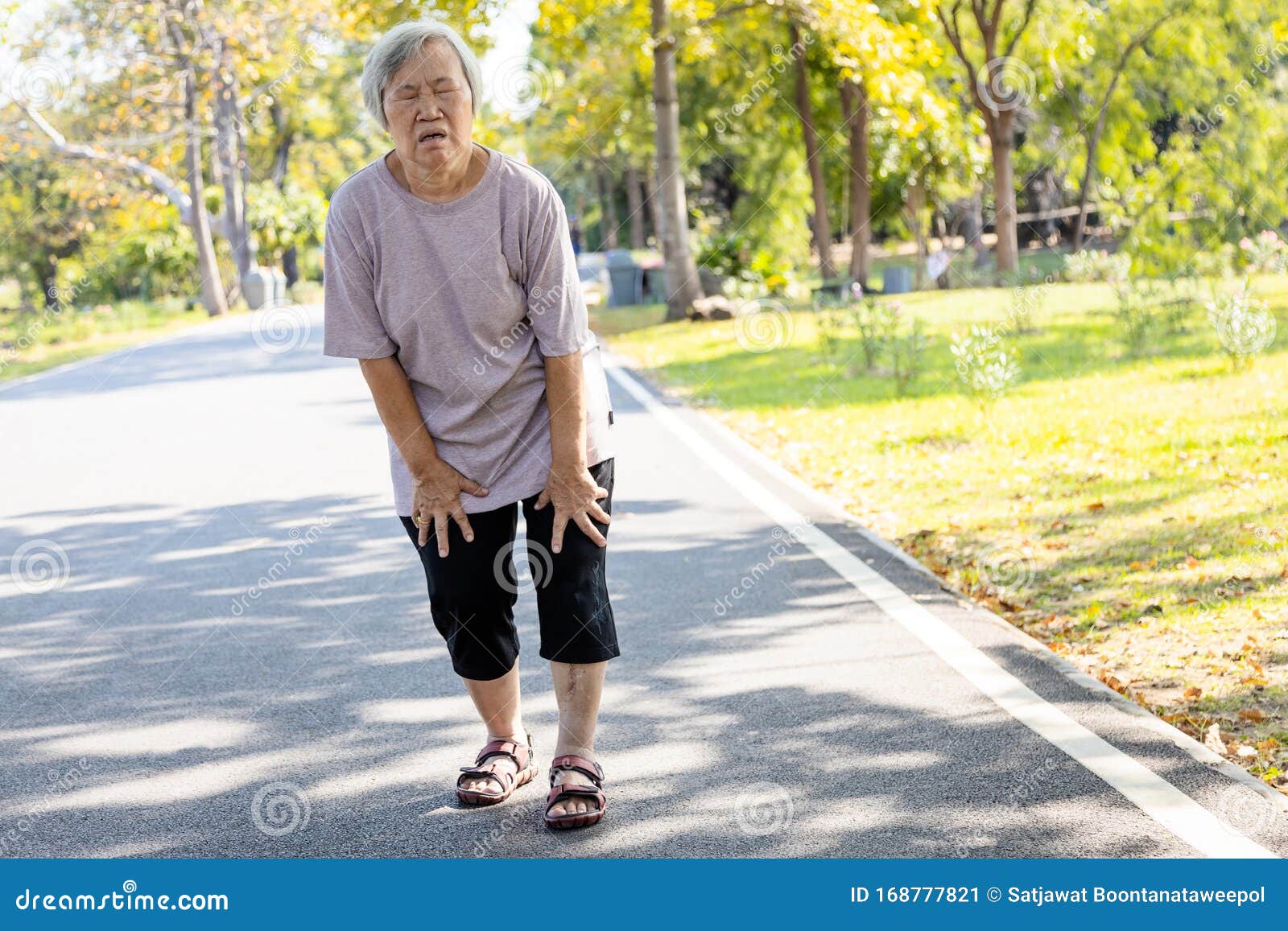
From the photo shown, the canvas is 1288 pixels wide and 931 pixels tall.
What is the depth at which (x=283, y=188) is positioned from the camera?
5106cm

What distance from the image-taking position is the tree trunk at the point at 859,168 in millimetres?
30312

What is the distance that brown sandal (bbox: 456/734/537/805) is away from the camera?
4156 mm

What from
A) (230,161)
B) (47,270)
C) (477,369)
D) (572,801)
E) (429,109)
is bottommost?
(572,801)

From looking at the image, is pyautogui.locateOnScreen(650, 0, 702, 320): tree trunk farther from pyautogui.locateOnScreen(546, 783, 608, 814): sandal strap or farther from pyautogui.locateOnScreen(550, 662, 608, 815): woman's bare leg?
pyautogui.locateOnScreen(546, 783, 608, 814): sandal strap

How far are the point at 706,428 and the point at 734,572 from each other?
5134 mm

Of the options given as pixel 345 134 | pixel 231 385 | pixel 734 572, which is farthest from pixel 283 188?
pixel 734 572

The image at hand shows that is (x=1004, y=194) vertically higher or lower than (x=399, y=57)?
higher

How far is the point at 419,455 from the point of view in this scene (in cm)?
385

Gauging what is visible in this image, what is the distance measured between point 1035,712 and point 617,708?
137 cm

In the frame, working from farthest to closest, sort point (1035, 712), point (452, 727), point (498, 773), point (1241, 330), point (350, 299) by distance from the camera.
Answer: point (1241, 330), point (452, 727), point (1035, 712), point (498, 773), point (350, 299)

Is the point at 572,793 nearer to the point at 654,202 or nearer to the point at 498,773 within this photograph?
the point at 498,773

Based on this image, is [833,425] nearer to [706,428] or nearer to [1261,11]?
[706,428]

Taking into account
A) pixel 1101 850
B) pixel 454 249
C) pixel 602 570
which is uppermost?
pixel 454 249

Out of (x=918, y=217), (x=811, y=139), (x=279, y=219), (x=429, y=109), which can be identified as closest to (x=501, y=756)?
(x=429, y=109)
